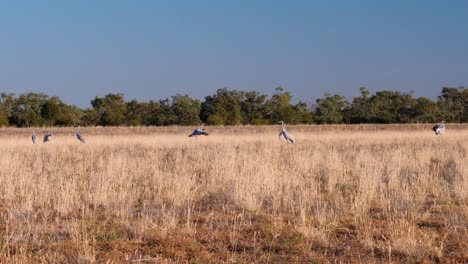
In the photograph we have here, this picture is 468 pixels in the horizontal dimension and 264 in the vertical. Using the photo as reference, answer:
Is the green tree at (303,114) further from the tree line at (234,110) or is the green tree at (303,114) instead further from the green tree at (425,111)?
the green tree at (425,111)

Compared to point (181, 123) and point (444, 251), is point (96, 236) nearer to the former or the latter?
point (444, 251)

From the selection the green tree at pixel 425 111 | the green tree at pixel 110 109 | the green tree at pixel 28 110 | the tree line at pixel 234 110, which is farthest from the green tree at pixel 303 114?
the green tree at pixel 28 110

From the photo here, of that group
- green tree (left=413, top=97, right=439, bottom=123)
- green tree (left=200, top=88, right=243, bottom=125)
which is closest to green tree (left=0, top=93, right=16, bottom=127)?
green tree (left=200, top=88, right=243, bottom=125)

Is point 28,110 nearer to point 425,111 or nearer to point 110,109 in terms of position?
point 110,109

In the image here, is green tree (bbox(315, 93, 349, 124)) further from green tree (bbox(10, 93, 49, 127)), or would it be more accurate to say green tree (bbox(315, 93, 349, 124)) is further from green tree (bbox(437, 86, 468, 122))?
green tree (bbox(10, 93, 49, 127))

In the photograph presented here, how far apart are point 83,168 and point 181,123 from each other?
147 ft

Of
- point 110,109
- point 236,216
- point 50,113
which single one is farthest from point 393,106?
point 236,216

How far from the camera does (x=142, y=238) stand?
744 cm

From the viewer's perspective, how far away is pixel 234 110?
6197 centimetres

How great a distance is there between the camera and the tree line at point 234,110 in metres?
58.5

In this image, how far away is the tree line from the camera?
192 feet

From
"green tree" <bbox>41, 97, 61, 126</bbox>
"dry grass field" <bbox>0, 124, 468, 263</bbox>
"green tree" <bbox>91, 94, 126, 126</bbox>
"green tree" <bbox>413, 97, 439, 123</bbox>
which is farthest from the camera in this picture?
"green tree" <bbox>413, 97, 439, 123</bbox>

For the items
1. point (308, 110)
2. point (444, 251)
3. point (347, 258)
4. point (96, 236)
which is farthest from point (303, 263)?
point (308, 110)

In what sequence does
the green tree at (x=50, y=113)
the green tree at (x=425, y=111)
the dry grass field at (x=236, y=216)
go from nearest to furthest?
the dry grass field at (x=236, y=216) < the green tree at (x=50, y=113) < the green tree at (x=425, y=111)
